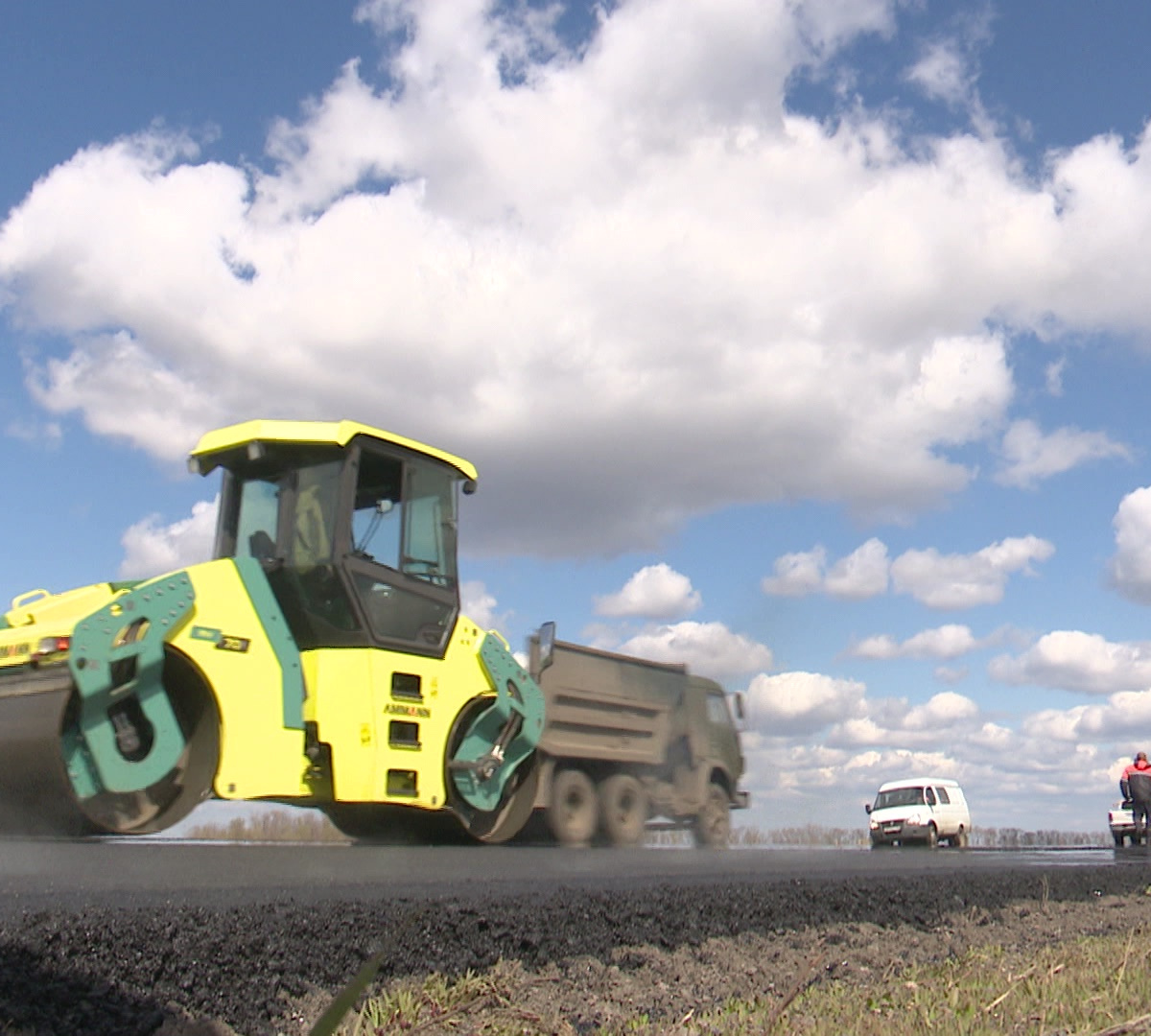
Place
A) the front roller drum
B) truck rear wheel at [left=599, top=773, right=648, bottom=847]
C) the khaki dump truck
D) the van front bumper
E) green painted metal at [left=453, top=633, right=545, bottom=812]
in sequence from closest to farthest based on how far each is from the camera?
the front roller drum → green painted metal at [left=453, top=633, right=545, bottom=812] → the khaki dump truck → truck rear wheel at [left=599, top=773, right=648, bottom=847] → the van front bumper

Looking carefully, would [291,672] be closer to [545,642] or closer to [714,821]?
[545,642]

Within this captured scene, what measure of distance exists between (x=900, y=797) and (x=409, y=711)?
2270 cm

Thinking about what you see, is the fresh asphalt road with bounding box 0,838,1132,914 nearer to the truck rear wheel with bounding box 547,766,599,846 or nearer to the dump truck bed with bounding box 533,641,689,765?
the truck rear wheel with bounding box 547,766,599,846

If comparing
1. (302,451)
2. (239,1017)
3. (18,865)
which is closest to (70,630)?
(18,865)

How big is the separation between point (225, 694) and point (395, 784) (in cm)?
177

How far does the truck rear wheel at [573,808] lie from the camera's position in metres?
13.7

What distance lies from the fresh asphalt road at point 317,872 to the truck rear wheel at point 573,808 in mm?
2539

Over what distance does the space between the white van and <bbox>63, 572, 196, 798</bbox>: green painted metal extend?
2332 cm

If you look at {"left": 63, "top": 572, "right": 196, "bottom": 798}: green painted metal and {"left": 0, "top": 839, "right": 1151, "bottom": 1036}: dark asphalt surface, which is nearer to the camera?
{"left": 0, "top": 839, "right": 1151, "bottom": 1036}: dark asphalt surface

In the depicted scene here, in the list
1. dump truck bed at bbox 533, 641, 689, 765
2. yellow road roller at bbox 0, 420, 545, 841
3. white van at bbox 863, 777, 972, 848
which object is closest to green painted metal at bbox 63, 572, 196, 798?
yellow road roller at bbox 0, 420, 545, 841

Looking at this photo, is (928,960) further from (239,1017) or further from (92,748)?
(92,748)

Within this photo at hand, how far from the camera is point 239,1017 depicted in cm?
A: 419

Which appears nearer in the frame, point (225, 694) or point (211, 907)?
point (211, 907)

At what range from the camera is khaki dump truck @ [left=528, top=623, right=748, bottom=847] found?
13891mm
